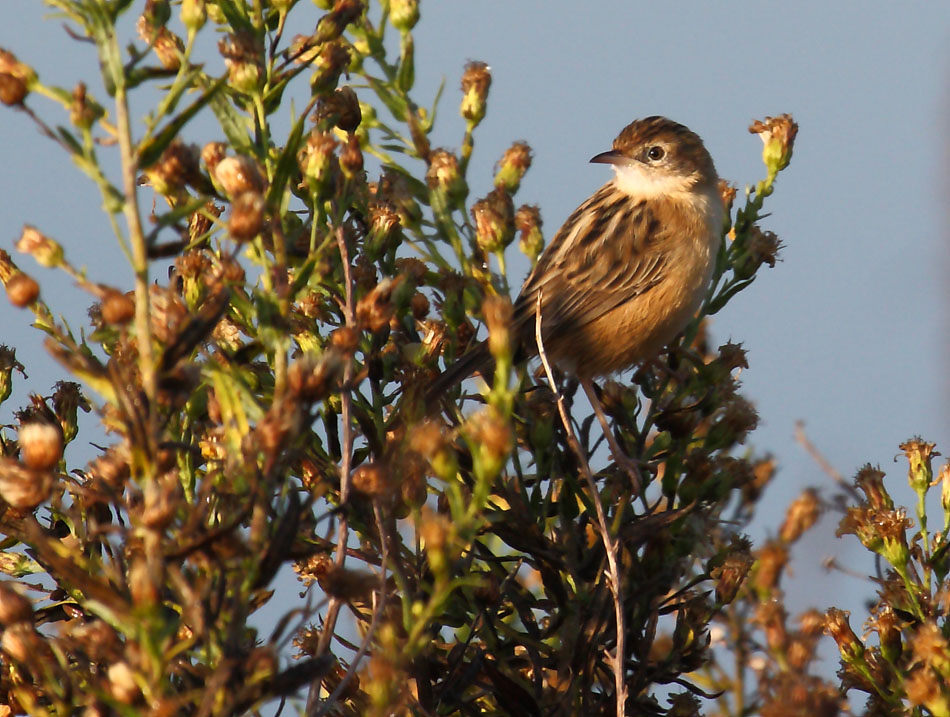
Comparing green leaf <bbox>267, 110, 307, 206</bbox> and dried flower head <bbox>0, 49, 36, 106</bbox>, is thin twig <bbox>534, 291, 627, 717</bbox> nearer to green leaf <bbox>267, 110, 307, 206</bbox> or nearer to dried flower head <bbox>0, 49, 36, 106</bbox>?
green leaf <bbox>267, 110, 307, 206</bbox>

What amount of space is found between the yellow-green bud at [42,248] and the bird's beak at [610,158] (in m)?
4.37

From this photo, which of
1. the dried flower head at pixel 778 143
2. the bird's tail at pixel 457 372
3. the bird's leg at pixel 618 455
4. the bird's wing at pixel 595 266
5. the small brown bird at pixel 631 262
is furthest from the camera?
the bird's wing at pixel 595 266

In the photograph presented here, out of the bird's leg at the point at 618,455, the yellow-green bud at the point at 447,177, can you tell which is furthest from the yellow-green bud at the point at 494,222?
the bird's leg at the point at 618,455

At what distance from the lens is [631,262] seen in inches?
215

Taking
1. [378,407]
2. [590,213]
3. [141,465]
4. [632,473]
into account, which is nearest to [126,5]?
[141,465]

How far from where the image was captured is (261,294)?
210cm

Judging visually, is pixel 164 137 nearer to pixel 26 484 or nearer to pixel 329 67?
pixel 26 484

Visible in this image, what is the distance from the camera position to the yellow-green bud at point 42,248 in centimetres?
191

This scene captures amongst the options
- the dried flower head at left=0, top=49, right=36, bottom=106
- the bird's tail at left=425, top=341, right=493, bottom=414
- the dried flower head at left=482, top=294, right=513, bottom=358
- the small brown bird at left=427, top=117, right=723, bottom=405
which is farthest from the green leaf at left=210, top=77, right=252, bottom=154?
the small brown bird at left=427, top=117, right=723, bottom=405

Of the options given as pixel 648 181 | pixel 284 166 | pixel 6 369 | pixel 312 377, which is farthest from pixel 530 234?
pixel 648 181

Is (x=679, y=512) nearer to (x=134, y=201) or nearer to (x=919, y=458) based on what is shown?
(x=919, y=458)

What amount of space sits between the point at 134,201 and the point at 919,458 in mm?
2476

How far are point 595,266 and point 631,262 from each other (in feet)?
0.73

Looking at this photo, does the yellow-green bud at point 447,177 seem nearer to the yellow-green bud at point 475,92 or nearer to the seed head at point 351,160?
the yellow-green bud at point 475,92
